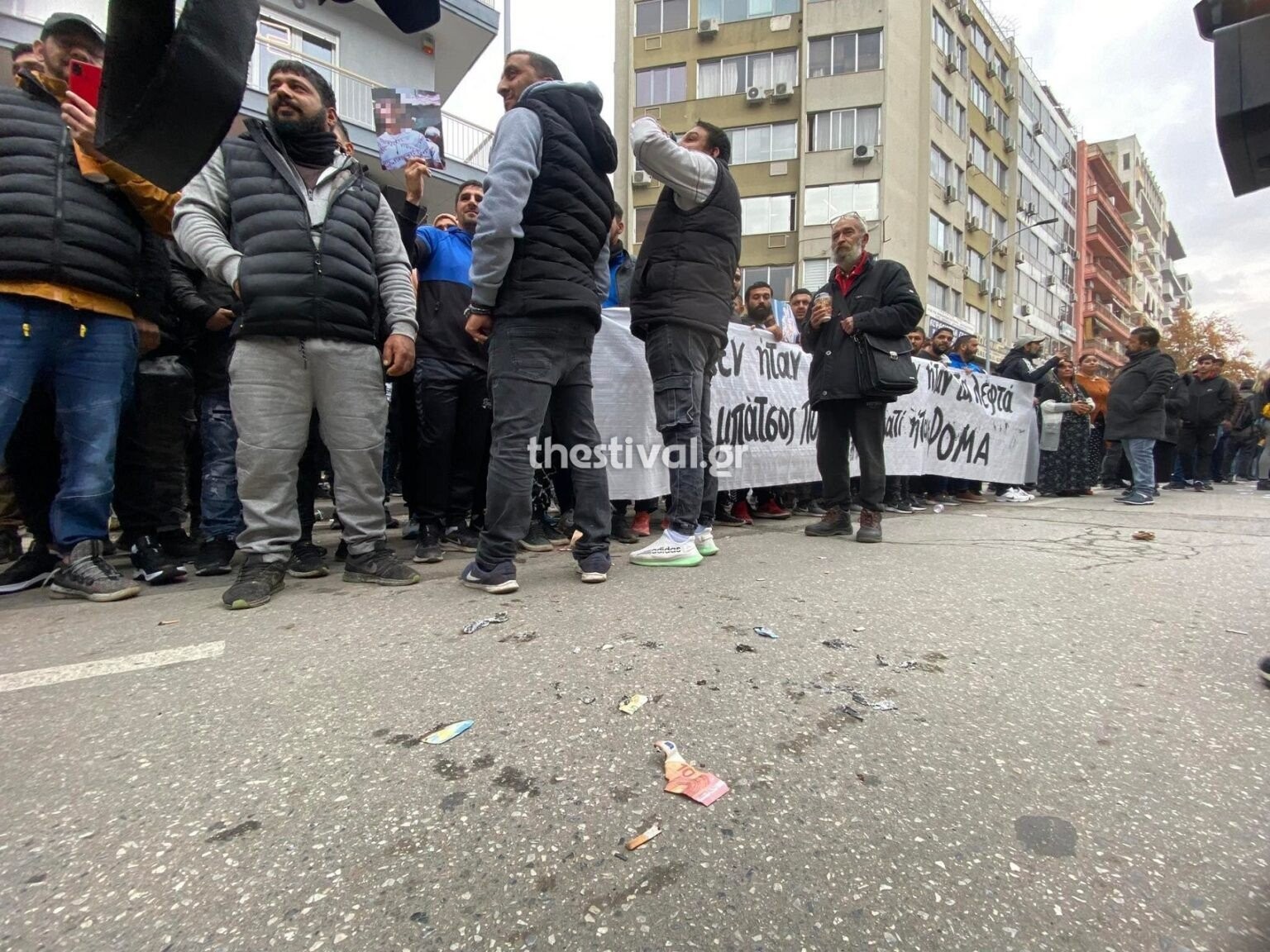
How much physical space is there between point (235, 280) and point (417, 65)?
14.2 meters

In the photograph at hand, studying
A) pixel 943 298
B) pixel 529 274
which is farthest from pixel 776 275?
pixel 529 274

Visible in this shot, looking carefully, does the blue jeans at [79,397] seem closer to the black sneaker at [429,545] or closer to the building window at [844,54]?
the black sneaker at [429,545]

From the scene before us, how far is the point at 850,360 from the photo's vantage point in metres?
4.02

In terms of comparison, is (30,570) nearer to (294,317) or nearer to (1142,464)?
(294,317)

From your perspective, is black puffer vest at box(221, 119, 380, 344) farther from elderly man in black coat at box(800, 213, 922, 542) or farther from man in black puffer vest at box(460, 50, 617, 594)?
elderly man in black coat at box(800, 213, 922, 542)

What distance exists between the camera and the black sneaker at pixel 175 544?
125 inches

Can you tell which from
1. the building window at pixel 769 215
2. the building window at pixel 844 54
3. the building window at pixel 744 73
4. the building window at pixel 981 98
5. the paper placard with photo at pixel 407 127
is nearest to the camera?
the paper placard with photo at pixel 407 127

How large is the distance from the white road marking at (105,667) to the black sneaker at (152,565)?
111cm

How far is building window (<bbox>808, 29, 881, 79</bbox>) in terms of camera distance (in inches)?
1013

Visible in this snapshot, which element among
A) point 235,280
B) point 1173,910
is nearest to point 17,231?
→ point 235,280

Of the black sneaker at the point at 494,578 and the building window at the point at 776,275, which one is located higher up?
the building window at the point at 776,275

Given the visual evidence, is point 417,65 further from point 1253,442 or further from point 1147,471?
point 1253,442

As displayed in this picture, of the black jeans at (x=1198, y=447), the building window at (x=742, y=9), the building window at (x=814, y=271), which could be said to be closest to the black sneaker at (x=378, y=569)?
the black jeans at (x=1198, y=447)

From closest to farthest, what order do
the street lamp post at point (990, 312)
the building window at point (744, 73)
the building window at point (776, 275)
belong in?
the building window at point (776, 275) → the building window at point (744, 73) → the street lamp post at point (990, 312)
